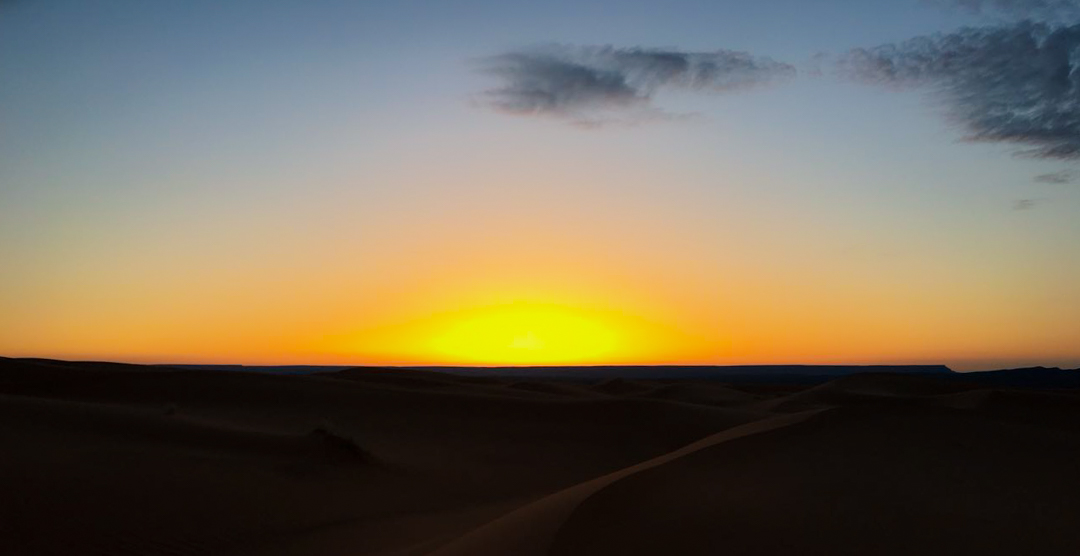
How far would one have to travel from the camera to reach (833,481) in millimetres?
6477

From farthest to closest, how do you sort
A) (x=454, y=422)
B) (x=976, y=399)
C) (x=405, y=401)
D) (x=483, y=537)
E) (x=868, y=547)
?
(x=405, y=401) < (x=454, y=422) < (x=976, y=399) < (x=483, y=537) < (x=868, y=547)

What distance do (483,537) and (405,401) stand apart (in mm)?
9857

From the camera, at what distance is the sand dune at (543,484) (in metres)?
5.20

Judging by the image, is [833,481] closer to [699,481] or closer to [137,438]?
[699,481]

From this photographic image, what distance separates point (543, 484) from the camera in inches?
369

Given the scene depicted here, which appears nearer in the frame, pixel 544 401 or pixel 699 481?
pixel 699 481

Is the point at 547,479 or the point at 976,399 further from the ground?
the point at 976,399

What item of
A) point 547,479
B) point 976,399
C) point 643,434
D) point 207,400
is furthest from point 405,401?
point 976,399

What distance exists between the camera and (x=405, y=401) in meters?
15.0

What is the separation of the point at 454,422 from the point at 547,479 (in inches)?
164

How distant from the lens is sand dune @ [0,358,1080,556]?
520 centimetres

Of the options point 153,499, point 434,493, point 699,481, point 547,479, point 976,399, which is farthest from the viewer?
point 976,399

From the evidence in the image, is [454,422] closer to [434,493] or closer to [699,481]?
[434,493]

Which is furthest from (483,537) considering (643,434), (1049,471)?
(643,434)
